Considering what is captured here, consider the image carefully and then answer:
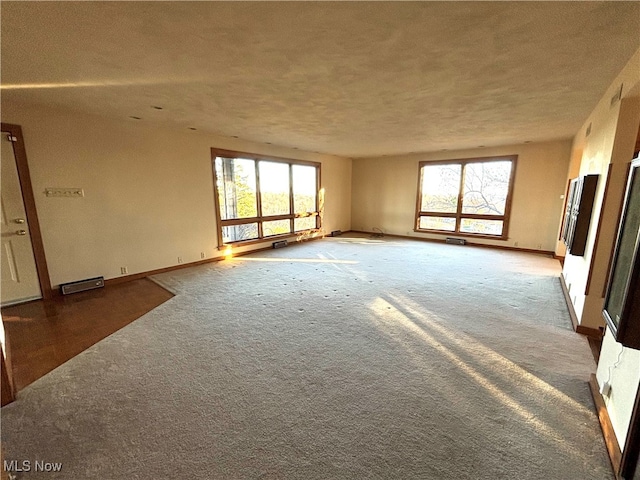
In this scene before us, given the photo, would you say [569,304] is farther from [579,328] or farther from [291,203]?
[291,203]

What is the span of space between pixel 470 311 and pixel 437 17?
9.39 feet

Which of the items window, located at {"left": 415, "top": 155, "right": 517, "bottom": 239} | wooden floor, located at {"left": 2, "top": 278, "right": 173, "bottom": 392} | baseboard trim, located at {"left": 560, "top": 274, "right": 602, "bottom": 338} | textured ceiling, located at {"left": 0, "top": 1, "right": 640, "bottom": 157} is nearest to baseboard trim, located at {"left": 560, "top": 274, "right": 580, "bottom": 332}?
baseboard trim, located at {"left": 560, "top": 274, "right": 602, "bottom": 338}

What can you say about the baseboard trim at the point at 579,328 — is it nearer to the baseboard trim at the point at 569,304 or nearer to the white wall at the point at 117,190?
the baseboard trim at the point at 569,304

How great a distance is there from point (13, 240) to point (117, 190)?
129 cm

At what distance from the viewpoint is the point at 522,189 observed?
6121mm

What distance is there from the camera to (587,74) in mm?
2400

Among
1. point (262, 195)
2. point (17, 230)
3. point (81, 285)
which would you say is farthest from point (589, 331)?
point (17, 230)

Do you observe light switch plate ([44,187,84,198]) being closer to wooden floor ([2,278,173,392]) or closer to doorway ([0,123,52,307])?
doorway ([0,123,52,307])

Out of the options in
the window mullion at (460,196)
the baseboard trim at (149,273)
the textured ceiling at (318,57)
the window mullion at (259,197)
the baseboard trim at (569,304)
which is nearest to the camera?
the textured ceiling at (318,57)

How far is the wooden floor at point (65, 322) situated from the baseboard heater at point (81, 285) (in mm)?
76

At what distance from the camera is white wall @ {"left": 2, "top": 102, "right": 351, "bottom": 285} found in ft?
Answer: 11.4

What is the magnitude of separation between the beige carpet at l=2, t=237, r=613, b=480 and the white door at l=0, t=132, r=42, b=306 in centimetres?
186

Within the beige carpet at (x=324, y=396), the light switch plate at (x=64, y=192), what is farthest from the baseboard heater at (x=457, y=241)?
the light switch plate at (x=64, y=192)

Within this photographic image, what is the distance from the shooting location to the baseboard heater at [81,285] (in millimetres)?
3670
